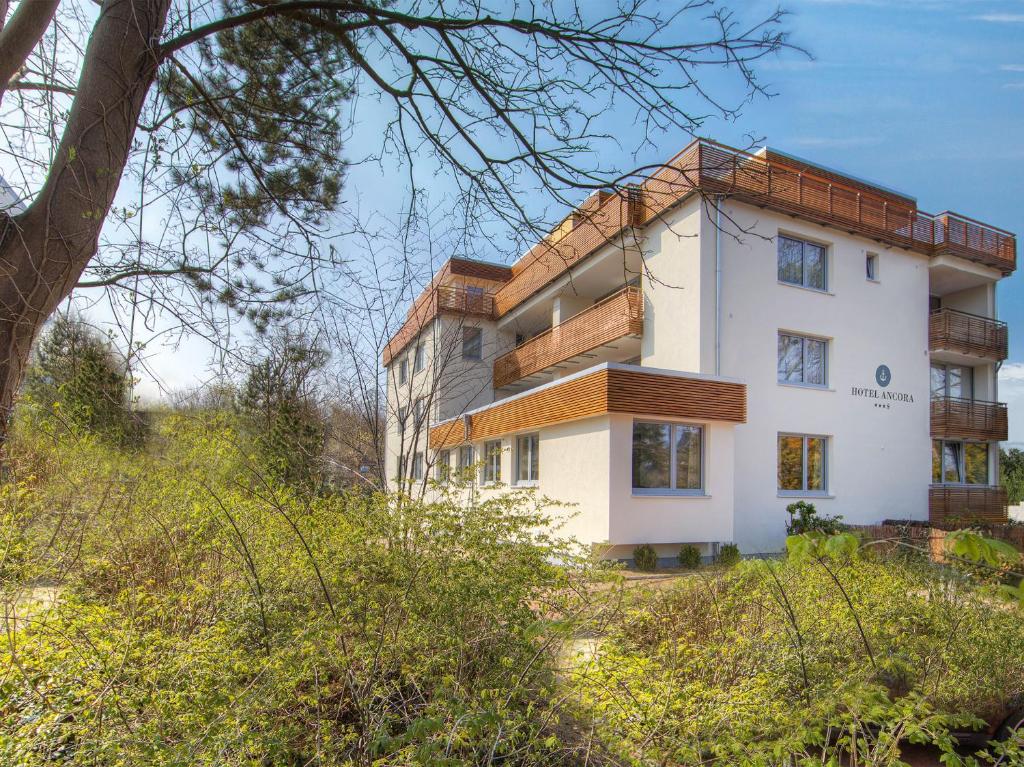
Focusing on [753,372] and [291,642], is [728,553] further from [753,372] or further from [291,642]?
[291,642]

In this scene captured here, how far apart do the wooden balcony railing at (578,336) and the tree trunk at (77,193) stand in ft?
38.1

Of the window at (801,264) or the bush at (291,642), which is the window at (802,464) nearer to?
the window at (801,264)

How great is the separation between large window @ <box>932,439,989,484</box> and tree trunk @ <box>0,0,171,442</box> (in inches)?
762

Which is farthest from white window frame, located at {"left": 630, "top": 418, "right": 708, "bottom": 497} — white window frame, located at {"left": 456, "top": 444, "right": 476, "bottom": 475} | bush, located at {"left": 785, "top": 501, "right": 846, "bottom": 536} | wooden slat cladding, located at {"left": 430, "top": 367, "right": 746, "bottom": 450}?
white window frame, located at {"left": 456, "top": 444, "right": 476, "bottom": 475}

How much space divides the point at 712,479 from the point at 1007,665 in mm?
7779

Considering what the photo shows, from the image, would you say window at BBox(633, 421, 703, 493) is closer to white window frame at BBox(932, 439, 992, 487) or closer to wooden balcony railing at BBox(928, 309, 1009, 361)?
white window frame at BBox(932, 439, 992, 487)

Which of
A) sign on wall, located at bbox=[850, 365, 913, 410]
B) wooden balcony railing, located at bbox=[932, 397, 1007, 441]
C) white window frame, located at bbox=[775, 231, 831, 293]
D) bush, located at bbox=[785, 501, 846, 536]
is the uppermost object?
white window frame, located at bbox=[775, 231, 831, 293]

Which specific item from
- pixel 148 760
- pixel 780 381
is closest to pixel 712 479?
pixel 780 381

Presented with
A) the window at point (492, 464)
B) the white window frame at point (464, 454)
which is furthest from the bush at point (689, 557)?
the white window frame at point (464, 454)

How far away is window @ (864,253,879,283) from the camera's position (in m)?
15.2

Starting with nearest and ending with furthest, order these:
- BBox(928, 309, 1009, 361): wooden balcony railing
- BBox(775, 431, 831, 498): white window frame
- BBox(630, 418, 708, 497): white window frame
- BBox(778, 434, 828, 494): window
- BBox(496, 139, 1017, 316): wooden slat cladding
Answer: BBox(630, 418, 708, 497): white window frame < BBox(496, 139, 1017, 316): wooden slat cladding < BBox(775, 431, 831, 498): white window frame < BBox(778, 434, 828, 494): window < BBox(928, 309, 1009, 361): wooden balcony railing

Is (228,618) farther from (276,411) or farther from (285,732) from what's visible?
(276,411)

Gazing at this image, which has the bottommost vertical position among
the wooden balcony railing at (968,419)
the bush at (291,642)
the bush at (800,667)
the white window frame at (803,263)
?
the bush at (800,667)

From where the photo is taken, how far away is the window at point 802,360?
1385 centimetres
